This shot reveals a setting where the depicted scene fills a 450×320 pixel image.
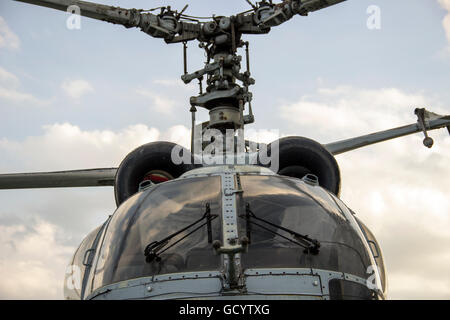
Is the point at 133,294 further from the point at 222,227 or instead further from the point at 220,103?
the point at 220,103

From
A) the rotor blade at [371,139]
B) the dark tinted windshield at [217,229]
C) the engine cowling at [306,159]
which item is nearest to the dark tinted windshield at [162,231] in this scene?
the dark tinted windshield at [217,229]

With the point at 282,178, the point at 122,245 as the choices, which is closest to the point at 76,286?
the point at 122,245

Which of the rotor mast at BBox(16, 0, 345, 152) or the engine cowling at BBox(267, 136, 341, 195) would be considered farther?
the rotor mast at BBox(16, 0, 345, 152)

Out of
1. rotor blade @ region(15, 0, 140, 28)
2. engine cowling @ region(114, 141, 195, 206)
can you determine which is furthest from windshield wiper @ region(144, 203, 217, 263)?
rotor blade @ region(15, 0, 140, 28)

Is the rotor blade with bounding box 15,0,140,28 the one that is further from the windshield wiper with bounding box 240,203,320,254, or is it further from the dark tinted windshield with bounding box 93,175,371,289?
the windshield wiper with bounding box 240,203,320,254

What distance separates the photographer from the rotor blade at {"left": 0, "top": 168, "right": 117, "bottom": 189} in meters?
9.02

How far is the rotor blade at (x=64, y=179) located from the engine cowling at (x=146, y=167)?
5.94 feet

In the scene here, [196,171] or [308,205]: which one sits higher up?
[196,171]

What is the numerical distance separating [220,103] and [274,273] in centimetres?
449

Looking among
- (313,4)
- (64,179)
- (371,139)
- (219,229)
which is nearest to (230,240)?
(219,229)

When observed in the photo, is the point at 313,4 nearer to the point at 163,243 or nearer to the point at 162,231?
the point at 162,231

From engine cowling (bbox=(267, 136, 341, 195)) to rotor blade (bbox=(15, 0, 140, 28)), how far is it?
3095 mm

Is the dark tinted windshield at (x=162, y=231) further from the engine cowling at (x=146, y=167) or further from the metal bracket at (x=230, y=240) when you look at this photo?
the engine cowling at (x=146, y=167)

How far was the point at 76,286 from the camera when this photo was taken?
21.2 ft
